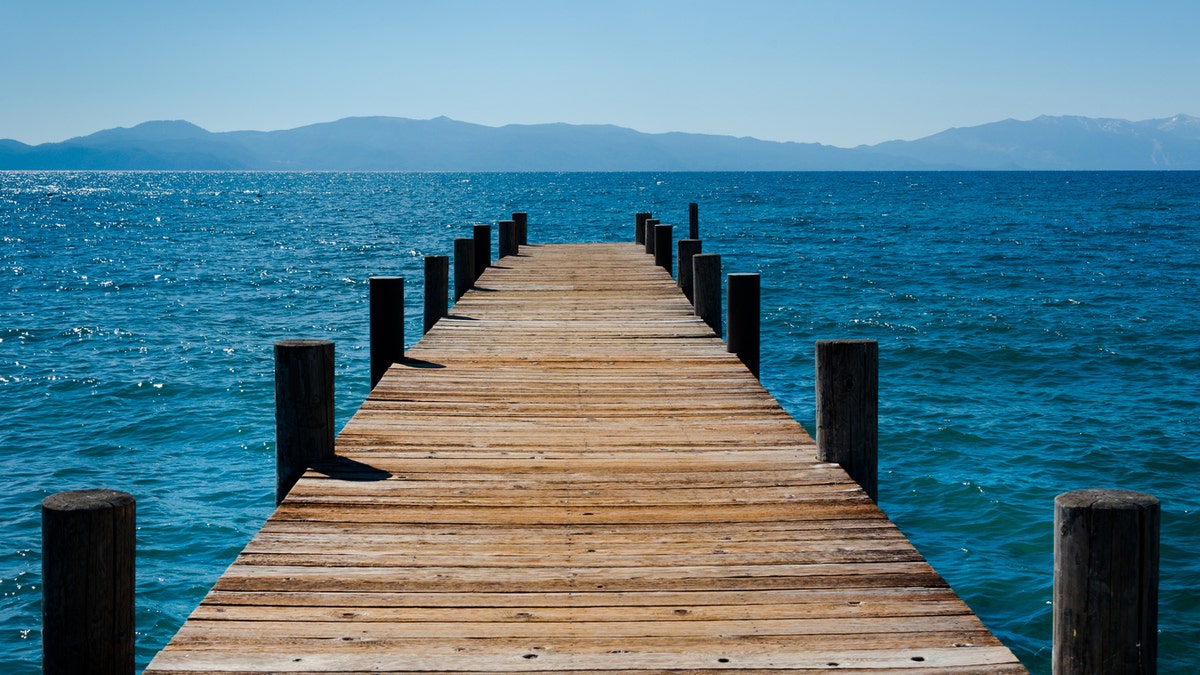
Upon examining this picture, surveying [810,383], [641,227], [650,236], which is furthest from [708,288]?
[641,227]

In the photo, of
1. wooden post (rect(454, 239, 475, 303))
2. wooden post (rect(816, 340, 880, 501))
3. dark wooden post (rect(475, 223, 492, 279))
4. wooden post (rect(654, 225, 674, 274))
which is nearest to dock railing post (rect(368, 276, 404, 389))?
wooden post (rect(816, 340, 880, 501))

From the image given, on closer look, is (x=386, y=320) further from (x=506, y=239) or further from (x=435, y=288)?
(x=506, y=239)

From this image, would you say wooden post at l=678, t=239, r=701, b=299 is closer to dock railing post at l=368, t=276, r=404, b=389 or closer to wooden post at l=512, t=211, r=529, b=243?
dock railing post at l=368, t=276, r=404, b=389

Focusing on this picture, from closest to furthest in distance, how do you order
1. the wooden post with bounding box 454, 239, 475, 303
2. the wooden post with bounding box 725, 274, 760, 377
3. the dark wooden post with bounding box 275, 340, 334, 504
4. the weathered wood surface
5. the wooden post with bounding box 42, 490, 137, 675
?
the wooden post with bounding box 42, 490, 137, 675, the weathered wood surface, the dark wooden post with bounding box 275, 340, 334, 504, the wooden post with bounding box 725, 274, 760, 377, the wooden post with bounding box 454, 239, 475, 303

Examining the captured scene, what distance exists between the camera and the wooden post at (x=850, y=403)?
6.04 metres

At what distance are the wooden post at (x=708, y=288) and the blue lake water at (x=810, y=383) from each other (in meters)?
2.95

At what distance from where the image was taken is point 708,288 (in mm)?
11547

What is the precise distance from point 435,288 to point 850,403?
6.72 meters

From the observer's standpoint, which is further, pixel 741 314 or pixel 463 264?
pixel 463 264

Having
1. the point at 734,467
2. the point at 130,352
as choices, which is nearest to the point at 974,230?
the point at 130,352

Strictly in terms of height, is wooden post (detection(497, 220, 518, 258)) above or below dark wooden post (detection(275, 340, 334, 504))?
above

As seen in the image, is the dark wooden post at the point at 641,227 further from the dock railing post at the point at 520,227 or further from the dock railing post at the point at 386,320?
the dock railing post at the point at 386,320

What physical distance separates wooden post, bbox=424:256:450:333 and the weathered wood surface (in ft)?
12.4

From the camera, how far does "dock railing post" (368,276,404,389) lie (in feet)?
29.9
